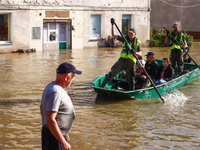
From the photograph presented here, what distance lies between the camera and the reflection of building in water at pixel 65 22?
24.2 m

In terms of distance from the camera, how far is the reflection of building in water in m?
24.2

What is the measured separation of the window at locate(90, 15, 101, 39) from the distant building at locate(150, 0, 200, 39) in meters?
8.85

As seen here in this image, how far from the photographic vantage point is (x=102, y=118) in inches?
411

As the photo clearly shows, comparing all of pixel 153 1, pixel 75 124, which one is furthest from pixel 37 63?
pixel 153 1

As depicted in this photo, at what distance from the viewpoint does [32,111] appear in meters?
10.9

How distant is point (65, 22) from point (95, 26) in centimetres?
246

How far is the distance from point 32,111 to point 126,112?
256 centimetres

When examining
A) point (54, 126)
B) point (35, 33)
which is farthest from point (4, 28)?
point (54, 126)

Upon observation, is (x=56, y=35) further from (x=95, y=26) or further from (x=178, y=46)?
(x=178, y=46)

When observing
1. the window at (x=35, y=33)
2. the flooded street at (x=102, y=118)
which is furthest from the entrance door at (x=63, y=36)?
the flooded street at (x=102, y=118)

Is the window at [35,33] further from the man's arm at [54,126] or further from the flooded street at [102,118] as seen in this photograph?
the man's arm at [54,126]

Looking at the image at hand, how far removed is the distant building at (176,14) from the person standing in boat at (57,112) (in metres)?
31.0

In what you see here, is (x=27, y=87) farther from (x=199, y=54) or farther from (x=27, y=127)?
(x=199, y=54)

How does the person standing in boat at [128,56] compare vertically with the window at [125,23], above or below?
below
